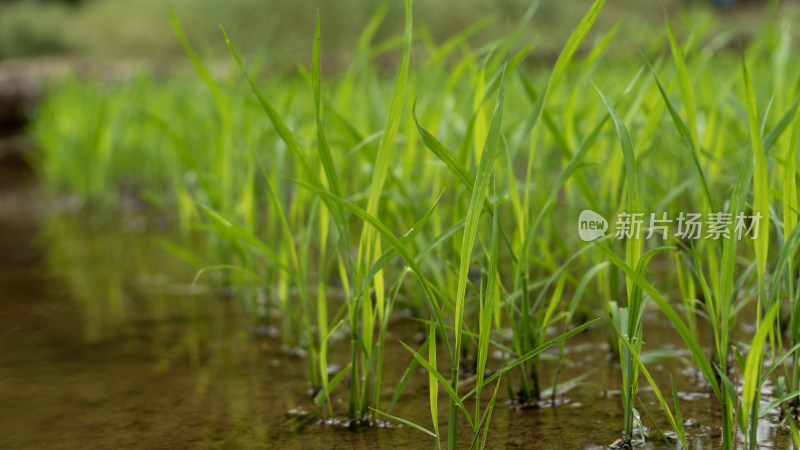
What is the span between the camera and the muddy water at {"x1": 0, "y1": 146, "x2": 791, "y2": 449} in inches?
33.6

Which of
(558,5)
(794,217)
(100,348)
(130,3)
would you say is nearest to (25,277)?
(100,348)

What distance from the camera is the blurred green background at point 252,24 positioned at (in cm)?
922

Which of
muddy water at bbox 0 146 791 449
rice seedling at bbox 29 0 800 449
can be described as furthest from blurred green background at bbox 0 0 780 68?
muddy water at bbox 0 146 791 449

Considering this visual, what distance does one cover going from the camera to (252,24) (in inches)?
370

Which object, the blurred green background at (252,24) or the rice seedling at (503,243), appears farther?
the blurred green background at (252,24)
